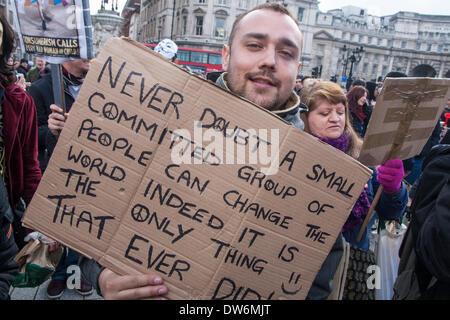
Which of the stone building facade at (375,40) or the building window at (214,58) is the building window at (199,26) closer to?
the building window at (214,58)

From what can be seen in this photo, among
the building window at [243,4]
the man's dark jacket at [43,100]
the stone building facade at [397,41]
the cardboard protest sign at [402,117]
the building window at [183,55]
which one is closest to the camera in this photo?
the cardboard protest sign at [402,117]

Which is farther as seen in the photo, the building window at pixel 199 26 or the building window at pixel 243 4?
the building window at pixel 243 4

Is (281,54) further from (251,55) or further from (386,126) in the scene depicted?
(386,126)

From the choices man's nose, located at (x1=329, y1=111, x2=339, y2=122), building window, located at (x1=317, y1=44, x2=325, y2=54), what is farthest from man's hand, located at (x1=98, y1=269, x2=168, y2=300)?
building window, located at (x1=317, y1=44, x2=325, y2=54)

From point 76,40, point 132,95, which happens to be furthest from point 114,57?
point 76,40

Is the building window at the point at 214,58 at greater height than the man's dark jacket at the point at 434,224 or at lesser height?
lesser

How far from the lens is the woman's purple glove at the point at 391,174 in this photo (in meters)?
2.16

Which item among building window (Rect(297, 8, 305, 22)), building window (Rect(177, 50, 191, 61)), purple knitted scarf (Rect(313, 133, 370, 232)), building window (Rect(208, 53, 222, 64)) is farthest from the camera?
building window (Rect(297, 8, 305, 22))

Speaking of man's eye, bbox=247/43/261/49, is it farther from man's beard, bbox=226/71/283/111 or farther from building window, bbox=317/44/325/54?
building window, bbox=317/44/325/54

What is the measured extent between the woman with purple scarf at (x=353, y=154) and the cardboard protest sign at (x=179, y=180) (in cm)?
100

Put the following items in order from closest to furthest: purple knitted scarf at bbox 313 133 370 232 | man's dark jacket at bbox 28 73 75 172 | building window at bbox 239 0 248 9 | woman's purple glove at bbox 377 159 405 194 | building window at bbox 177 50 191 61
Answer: woman's purple glove at bbox 377 159 405 194 → purple knitted scarf at bbox 313 133 370 232 → man's dark jacket at bbox 28 73 75 172 → building window at bbox 177 50 191 61 → building window at bbox 239 0 248 9

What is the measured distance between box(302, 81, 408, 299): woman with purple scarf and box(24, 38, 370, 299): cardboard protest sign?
1.00 metres

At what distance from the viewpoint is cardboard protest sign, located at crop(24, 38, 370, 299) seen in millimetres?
1221

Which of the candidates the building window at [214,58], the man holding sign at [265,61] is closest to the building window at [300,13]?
the building window at [214,58]
